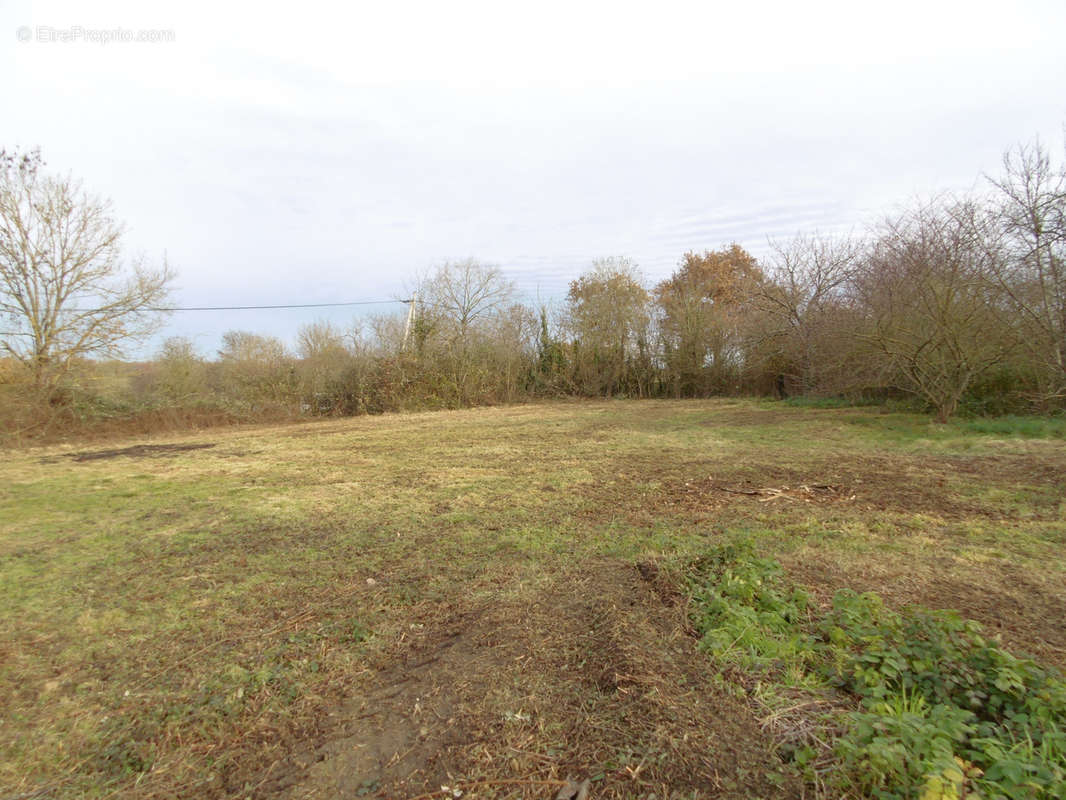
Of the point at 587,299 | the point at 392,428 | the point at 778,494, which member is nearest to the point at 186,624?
the point at 778,494

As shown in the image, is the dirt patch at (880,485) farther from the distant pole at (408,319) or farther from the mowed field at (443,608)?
the distant pole at (408,319)

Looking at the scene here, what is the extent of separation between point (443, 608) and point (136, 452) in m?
10.7

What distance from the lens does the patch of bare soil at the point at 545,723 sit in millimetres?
1750

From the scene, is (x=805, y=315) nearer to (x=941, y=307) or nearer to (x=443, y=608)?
(x=941, y=307)

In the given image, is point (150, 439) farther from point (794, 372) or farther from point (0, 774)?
point (794, 372)

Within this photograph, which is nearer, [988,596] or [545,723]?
[545,723]

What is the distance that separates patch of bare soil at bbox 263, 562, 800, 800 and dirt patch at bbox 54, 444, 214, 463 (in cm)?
1007

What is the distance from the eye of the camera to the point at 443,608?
320 cm

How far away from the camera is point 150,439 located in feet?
42.9

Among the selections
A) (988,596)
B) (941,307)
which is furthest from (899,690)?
(941,307)

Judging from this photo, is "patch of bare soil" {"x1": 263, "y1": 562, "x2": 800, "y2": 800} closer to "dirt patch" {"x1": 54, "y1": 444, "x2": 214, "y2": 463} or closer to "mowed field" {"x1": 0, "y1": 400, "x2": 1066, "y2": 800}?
"mowed field" {"x1": 0, "y1": 400, "x2": 1066, "y2": 800}

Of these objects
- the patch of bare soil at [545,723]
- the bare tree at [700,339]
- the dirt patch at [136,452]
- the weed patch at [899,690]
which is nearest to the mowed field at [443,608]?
the patch of bare soil at [545,723]

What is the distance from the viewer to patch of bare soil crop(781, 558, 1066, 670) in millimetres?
2602

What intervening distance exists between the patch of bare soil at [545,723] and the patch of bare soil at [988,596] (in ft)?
4.23
